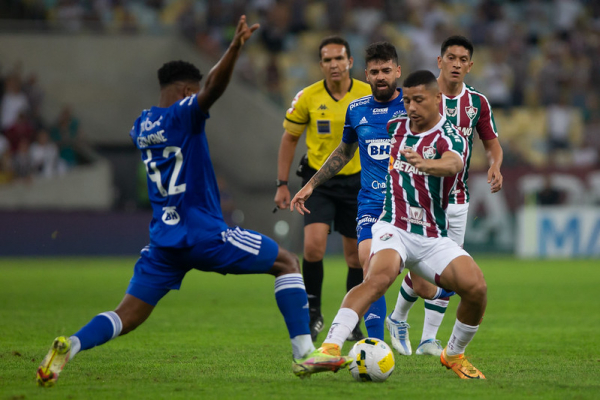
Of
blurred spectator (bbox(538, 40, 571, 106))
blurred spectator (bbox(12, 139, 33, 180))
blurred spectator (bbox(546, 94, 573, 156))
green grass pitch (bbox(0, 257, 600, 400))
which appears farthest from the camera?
blurred spectator (bbox(538, 40, 571, 106))

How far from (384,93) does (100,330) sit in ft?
9.92

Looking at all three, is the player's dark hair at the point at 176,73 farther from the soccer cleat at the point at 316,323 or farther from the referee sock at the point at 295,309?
the soccer cleat at the point at 316,323

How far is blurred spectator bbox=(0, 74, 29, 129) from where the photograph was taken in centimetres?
2075

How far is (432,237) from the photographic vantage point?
587 centimetres

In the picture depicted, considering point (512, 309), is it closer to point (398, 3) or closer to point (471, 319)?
point (471, 319)

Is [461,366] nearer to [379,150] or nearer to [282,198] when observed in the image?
[379,150]

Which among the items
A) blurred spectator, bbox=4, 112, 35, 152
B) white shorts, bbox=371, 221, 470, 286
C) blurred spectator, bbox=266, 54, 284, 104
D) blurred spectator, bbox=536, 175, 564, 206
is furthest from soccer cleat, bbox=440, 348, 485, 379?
blurred spectator, bbox=266, 54, 284, 104

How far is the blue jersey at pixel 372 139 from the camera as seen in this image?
7.01 m

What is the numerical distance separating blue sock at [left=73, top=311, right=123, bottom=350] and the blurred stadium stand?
15.3 meters

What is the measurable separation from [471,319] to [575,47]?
70.5ft

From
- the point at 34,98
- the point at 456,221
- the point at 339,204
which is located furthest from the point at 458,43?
the point at 34,98

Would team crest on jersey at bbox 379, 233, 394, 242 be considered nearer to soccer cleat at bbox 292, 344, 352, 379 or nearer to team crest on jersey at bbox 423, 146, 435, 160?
team crest on jersey at bbox 423, 146, 435, 160

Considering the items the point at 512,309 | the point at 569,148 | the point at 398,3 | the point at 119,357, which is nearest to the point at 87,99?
the point at 398,3

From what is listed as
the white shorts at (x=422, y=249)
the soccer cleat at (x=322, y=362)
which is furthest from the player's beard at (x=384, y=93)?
the soccer cleat at (x=322, y=362)
